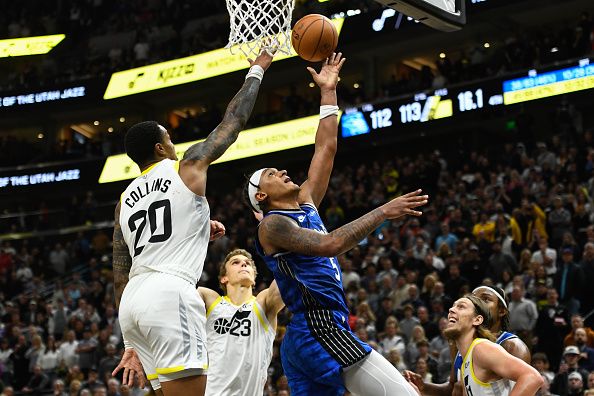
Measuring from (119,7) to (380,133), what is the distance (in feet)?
41.7

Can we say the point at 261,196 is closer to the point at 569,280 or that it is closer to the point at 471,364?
the point at 471,364

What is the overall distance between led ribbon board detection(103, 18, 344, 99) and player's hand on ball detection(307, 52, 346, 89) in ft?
57.9

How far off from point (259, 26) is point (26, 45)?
2365 centimetres

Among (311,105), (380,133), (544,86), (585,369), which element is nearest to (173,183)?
(585,369)

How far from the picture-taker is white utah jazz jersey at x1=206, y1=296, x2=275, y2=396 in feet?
24.7

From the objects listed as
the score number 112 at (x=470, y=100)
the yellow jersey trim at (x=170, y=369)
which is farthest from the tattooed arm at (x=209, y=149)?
the score number 112 at (x=470, y=100)

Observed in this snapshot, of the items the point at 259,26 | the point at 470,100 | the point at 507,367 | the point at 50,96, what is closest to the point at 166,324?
the point at 507,367

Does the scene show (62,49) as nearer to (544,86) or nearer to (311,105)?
(311,105)

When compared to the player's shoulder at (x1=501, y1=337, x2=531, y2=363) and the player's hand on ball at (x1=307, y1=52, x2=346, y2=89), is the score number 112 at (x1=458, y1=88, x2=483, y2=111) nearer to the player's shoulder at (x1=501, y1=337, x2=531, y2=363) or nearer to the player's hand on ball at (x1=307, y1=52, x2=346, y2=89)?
the player's hand on ball at (x1=307, y1=52, x2=346, y2=89)

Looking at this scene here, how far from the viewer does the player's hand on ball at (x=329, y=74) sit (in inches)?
256

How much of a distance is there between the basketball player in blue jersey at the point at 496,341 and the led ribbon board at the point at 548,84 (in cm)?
1339

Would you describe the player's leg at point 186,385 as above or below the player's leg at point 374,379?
above

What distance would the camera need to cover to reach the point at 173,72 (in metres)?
25.8

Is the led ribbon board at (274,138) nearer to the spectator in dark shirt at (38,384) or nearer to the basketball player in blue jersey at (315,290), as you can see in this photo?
the spectator in dark shirt at (38,384)
